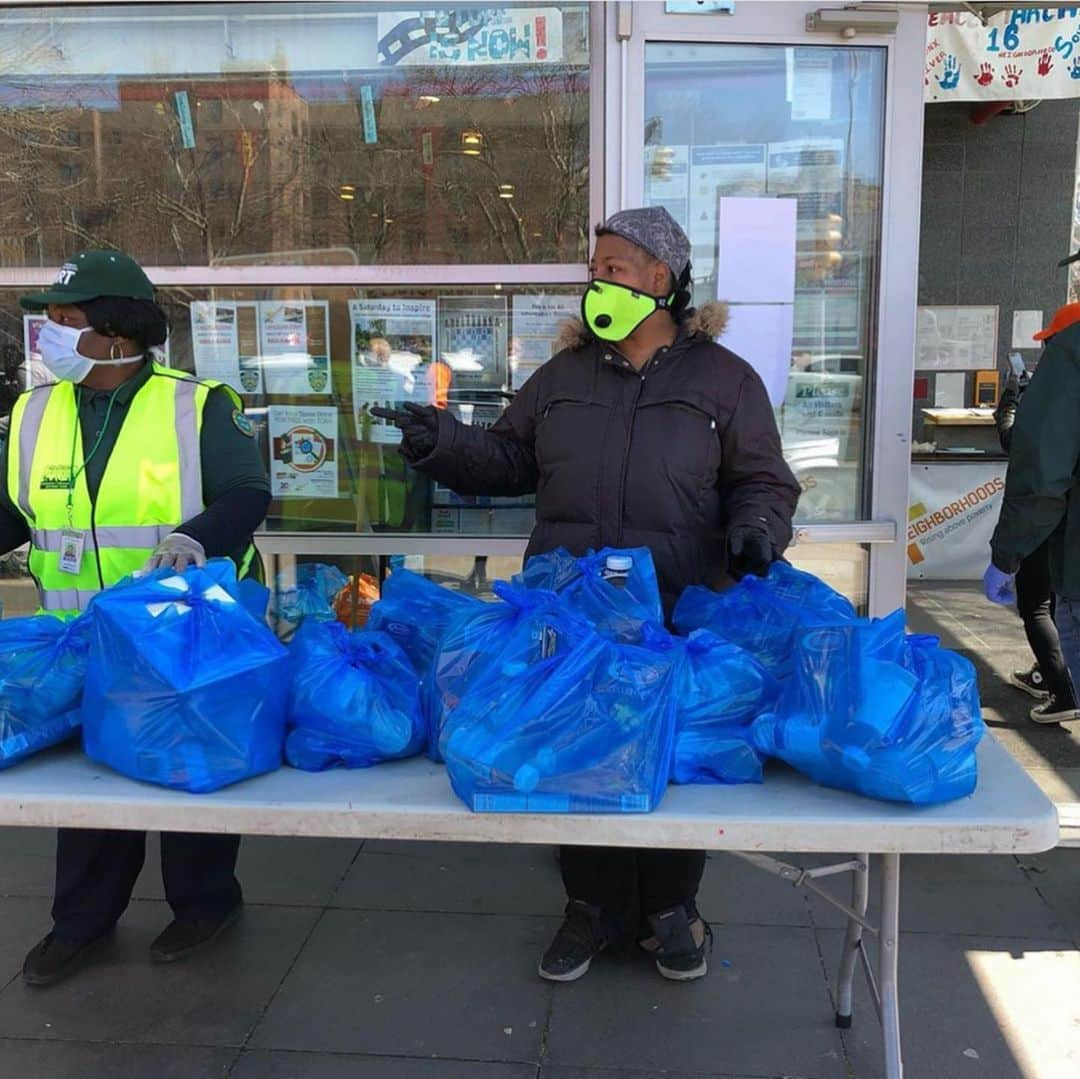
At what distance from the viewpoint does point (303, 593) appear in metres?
4.28

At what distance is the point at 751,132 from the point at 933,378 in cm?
→ 508

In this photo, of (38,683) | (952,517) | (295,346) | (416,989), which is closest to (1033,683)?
(952,517)

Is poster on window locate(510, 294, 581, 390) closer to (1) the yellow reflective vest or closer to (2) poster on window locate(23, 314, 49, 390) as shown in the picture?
(1) the yellow reflective vest

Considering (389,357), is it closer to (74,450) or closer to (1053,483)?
(74,450)

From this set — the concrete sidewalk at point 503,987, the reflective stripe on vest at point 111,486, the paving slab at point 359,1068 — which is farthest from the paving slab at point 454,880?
the reflective stripe on vest at point 111,486

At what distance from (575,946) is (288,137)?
3.23 meters

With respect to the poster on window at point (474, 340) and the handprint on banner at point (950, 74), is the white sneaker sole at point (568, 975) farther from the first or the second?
the handprint on banner at point (950, 74)

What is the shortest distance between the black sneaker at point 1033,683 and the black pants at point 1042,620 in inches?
6.5

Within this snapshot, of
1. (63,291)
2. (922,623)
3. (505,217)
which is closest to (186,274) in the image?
(505,217)

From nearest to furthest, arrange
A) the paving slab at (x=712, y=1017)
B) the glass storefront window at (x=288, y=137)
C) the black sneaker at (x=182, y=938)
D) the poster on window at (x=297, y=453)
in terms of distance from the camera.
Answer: the paving slab at (x=712, y=1017)
the black sneaker at (x=182, y=938)
the glass storefront window at (x=288, y=137)
the poster on window at (x=297, y=453)

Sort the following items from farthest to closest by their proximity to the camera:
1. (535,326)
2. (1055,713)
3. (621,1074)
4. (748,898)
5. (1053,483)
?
(1055,713)
(535,326)
(748,898)
(1053,483)
(621,1074)

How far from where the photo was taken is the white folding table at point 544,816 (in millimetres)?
1781

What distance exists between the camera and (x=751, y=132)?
3768 millimetres

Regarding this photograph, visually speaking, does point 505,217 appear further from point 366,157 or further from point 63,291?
point 63,291
